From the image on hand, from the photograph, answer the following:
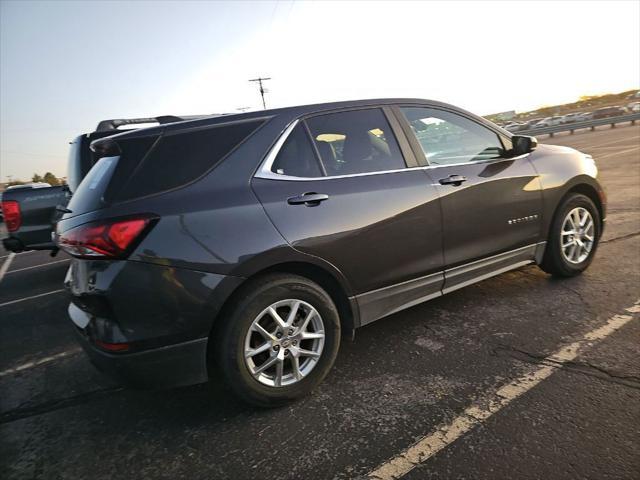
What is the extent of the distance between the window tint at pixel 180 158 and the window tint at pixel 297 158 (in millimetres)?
254

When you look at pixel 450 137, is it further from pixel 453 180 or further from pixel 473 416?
pixel 473 416

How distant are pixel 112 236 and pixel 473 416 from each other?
2098 mm

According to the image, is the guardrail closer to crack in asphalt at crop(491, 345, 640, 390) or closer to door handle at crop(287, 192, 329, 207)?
crack in asphalt at crop(491, 345, 640, 390)

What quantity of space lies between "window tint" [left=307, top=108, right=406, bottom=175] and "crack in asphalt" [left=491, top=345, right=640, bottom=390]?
147 cm

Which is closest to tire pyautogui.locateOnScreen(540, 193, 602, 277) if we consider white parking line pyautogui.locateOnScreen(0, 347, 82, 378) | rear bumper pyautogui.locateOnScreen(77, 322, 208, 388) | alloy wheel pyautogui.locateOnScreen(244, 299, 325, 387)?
alloy wheel pyautogui.locateOnScreen(244, 299, 325, 387)

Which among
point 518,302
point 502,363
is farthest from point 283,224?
point 518,302

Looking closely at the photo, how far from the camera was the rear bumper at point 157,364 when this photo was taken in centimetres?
220

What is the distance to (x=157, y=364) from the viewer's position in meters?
2.24

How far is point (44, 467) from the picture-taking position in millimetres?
2225

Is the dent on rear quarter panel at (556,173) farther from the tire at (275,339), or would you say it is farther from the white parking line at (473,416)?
the tire at (275,339)

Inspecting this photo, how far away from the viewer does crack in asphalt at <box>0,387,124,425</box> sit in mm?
2771

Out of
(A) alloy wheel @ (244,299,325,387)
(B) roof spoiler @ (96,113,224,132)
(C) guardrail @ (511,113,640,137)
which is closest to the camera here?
(A) alloy wheel @ (244,299,325,387)

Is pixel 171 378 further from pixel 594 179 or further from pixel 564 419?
pixel 594 179

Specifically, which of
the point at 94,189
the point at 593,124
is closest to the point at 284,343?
the point at 94,189
